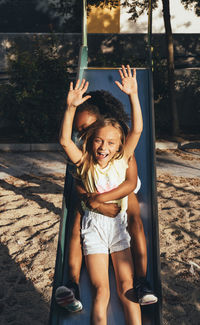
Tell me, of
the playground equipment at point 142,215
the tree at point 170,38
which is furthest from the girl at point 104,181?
the tree at point 170,38

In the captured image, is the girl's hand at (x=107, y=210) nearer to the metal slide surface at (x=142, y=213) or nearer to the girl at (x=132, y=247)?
the girl at (x=132, y=247)

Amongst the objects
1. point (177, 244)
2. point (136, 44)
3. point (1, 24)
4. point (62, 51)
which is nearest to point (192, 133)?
point (136, 44)

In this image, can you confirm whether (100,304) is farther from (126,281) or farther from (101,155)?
(101,155)

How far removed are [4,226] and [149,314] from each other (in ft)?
9.36

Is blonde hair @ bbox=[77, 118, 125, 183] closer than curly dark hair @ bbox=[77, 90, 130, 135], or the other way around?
blonde hair @ bbox=[77, 118, 125, 183]

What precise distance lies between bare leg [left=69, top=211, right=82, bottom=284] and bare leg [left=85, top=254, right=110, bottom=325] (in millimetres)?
103

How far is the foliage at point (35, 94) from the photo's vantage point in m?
9.49

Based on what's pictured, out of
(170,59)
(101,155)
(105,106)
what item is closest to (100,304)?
(101,155)

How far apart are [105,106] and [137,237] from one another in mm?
1416

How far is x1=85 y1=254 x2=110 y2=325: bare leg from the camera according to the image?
286cm

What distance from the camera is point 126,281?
300 cm

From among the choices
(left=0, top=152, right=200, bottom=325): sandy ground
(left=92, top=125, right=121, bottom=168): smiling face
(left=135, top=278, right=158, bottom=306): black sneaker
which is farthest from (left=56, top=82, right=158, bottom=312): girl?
(left=0, top=152, right=200, bottom=325): sandy ground

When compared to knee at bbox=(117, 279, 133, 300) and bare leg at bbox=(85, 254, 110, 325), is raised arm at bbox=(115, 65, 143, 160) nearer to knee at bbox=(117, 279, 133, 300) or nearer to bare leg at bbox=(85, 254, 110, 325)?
bare leg at bbox=(85, 254, 110, 325)

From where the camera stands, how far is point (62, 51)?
11.0m
